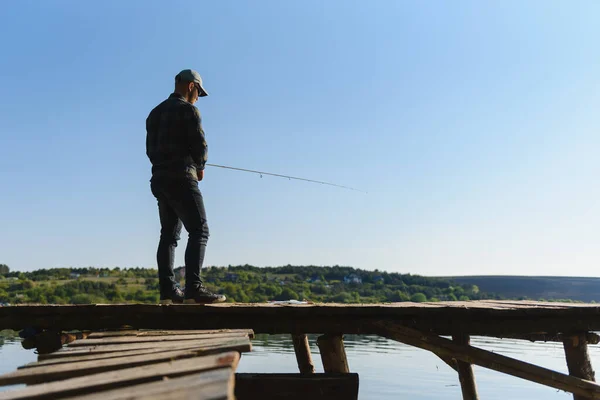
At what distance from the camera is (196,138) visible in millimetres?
6750

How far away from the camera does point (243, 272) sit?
13612 centimetres

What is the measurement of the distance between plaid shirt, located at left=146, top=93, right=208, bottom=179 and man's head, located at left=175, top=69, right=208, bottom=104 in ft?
0.74

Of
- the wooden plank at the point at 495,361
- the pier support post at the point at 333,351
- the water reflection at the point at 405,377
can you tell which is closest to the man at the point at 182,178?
the pier support post at the point at 333,351

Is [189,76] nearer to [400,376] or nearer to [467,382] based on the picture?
[467,382]

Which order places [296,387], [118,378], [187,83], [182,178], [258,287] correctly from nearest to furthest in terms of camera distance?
1. [118,378]
2. [296,387]
3. [182,178]
4. [187,83]
5. [258,287]

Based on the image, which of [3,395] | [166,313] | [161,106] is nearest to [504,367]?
[166,313]

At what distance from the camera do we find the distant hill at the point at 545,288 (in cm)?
10794

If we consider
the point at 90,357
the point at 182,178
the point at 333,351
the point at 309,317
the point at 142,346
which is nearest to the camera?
the point at 90,357

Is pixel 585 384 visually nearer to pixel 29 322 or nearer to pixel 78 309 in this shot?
pixel 78 309

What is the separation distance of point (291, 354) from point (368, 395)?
20.7 meters

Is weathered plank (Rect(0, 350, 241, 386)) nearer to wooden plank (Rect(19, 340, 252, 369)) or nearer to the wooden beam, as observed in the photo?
wooden plank (Rect(19, 340, 252, 369))

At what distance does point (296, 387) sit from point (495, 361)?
82.7 inches

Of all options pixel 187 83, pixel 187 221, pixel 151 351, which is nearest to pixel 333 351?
pixel 187 221

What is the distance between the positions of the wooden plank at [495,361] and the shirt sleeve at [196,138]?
8.66ft
